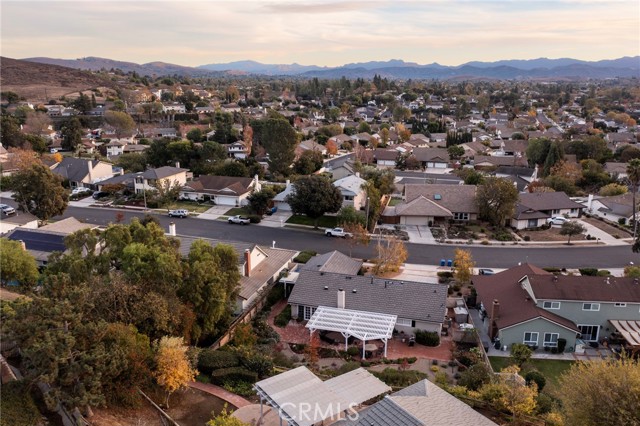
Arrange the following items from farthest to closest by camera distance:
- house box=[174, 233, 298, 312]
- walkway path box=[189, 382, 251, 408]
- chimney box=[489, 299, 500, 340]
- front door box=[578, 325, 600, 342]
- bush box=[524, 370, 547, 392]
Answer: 1. house box=[174, 233, 298, 312]
2. front door box=[578, 325, 600, 342]
3. chimney box=[489, 299, 500, 340]
4. bush box=[524, 370, 547, 392]
5. walkway path box=[189, 382, 251, 408]

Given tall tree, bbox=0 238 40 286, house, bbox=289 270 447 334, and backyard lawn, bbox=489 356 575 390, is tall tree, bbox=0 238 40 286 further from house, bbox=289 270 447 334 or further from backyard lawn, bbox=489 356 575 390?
backyard lawn, bbox=489 356 575 390

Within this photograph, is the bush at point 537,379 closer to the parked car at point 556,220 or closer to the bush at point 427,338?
the bush at point 427,338

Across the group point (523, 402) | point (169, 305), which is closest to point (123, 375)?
point (169, 305)

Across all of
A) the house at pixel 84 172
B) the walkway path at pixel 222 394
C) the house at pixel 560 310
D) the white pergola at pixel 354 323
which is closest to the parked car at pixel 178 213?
the house at pixel 84 172

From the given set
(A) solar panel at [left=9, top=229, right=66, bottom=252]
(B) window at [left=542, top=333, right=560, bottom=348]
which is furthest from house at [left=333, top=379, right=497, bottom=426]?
(A) solar panel at [left=9, top=229, right=66, bottom=252]

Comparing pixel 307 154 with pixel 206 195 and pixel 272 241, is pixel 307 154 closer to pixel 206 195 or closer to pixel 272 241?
pixel 206 195
